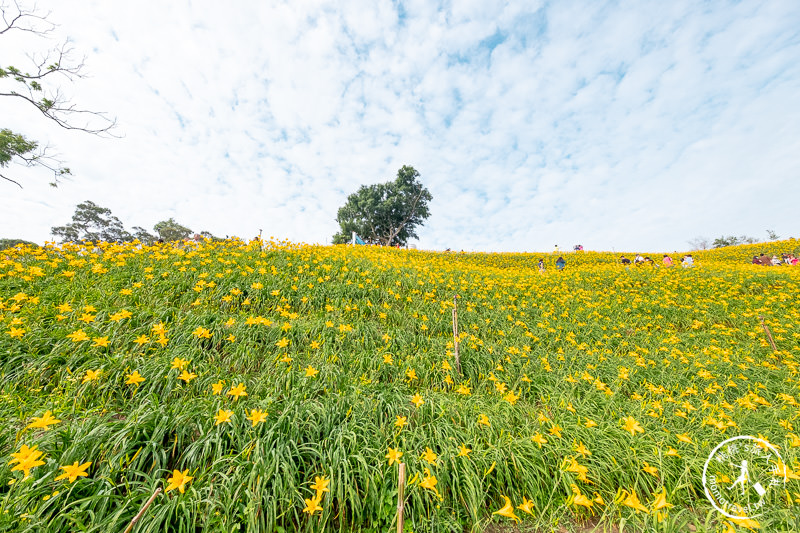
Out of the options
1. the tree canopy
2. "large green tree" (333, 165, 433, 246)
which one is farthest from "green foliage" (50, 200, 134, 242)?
"large green tree" (333, 165, 433, 246)

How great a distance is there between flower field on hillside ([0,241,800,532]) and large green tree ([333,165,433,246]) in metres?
29.4

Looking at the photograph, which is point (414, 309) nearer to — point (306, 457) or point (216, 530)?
point (306, 457)

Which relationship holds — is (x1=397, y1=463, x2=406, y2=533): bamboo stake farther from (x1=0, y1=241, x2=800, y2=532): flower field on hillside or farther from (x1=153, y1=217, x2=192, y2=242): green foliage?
(x1=153, y1=217, x2=192, y2=242): green foliage

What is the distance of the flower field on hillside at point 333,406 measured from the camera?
180 cm

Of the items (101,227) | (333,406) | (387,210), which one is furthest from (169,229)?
(333,406)

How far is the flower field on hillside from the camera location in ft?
5.89

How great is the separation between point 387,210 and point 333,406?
32955mm

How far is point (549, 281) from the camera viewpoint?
32.8 feet

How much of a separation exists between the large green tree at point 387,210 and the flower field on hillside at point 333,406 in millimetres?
29350

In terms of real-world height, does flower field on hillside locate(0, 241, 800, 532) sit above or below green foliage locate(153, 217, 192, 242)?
below

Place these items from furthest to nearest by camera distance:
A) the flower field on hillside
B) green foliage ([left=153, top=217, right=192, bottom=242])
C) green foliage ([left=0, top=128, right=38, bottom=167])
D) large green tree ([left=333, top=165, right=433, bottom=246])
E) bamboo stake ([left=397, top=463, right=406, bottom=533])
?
green foliage ([left=153, top=217, right=192, bottom=242]), large green tree ([left=333, top=165, right=433, bottom=246]), green foliage ([left=0, top=128, right=38, bottom=167]), the flower field on hillside, bamboo stake ([left=397, top=463, right=406, bottom=533])

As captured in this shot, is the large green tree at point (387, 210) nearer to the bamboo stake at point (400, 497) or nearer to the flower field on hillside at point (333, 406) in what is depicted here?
the flower field on hillside at point (333, 406)

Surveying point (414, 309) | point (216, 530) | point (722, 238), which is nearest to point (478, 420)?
point (216, 530)

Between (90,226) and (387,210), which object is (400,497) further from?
(90,226)
